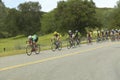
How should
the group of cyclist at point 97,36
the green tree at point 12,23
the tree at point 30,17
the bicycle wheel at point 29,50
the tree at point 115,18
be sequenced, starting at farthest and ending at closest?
the tree at point 30,17 < the green tree at point 12,23 < the tree at point 115,18 < the group of cyclist at point 97,36 < the bicycle wheel at point 29,50

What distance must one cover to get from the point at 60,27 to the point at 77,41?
155 ft

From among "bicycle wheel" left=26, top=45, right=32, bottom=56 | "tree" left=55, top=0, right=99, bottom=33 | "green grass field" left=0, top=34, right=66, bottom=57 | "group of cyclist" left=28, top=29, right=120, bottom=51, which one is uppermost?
"tree" left=55, top=0, right=99, bottom=33

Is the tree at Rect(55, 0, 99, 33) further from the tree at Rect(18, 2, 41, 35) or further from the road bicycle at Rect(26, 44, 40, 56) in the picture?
the road bicycle at Rect(26, 44, 40, 56)

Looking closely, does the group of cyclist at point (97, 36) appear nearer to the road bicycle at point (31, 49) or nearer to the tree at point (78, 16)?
the road bicycle at point (31, 49)

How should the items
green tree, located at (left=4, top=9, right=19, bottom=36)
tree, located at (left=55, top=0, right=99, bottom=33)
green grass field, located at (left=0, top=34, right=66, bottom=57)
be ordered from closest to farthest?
green grass field, located at (left=0, top=34, right=66, bottom=57)
tree, located at (left=55, top=0, right=99, bottom=33)
green tree, located at (left=4, top=9, right=19, bottom=36)

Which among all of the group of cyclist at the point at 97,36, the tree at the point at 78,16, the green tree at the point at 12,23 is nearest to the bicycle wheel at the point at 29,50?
the group of cyclist at the point at 97,36

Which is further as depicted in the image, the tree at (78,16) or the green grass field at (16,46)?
the tree at (78,16)

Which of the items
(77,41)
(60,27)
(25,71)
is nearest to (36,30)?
(60,27)

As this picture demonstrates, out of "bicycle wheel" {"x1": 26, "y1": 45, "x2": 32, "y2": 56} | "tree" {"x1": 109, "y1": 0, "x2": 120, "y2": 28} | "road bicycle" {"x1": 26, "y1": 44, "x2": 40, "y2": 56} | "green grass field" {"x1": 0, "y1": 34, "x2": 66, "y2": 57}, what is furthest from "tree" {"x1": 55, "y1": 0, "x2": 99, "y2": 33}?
"bicycle wheel" {"x1": 26, "y1": 45, "x2": 32, "y2": 56}

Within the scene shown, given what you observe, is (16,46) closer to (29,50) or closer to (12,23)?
(29,50)

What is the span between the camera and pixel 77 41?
40562 millimetres

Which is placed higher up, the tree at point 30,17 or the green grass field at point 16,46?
the tree at point 30,17

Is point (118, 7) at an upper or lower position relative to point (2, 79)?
upper

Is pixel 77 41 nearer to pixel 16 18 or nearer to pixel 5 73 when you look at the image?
pixel 5 73
